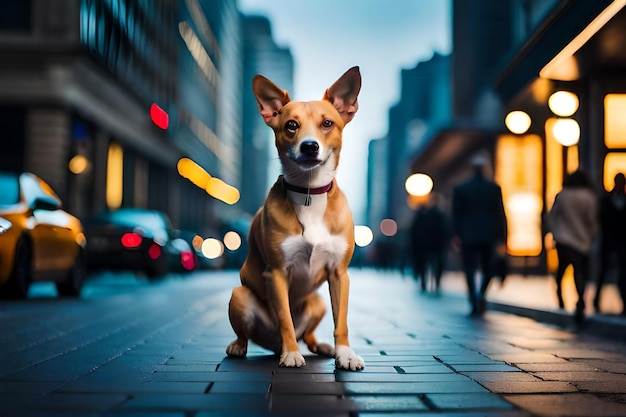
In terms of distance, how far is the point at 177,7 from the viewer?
5709cm

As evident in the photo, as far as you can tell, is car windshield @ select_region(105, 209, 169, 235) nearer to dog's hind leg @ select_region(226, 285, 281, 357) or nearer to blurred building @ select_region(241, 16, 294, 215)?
dog's hind leg @ select_region(226, 285, 281, 357)

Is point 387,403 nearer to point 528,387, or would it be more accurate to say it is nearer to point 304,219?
point 528,387

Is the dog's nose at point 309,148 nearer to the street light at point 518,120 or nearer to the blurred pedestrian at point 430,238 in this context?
the street light at point 518,120

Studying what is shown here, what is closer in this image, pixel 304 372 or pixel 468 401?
pixel 468 401

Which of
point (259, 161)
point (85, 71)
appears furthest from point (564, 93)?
point (259, 161)

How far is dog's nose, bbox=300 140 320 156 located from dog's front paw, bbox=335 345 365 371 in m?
1.25

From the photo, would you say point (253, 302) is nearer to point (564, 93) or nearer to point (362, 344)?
point (362, 344)

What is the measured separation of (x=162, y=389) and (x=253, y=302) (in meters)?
1.24

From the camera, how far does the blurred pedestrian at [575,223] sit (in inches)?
406

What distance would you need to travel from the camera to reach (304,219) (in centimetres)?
549

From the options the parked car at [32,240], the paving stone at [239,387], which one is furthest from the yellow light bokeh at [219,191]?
the paving stone at [239,387]

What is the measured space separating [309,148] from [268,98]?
645mm

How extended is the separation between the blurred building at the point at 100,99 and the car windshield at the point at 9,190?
1577 cm

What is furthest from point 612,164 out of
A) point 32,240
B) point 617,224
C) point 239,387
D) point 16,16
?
point 16,16
